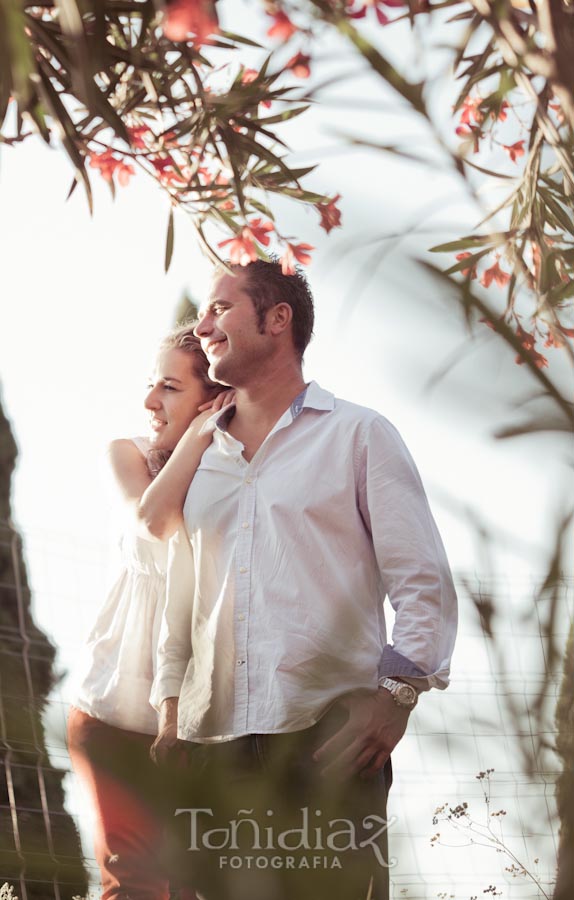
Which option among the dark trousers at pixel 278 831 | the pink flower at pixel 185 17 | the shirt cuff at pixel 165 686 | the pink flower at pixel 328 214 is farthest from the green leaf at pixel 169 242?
the dark trousers at pixel 278 831

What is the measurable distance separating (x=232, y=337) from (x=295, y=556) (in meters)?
0.48

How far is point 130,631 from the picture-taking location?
2.21 m

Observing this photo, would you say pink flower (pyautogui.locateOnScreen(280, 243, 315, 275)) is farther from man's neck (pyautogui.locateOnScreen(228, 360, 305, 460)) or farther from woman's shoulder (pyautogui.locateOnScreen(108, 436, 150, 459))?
woman's shoulder (pyautogui.locateOnScreen(108, 436, 150, 459))

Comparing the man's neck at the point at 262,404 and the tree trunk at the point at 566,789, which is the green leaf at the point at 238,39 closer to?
the man's neck at the point at 262,404

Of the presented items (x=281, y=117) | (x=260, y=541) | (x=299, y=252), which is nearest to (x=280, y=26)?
(x=299, y=252)

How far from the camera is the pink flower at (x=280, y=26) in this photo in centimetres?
75

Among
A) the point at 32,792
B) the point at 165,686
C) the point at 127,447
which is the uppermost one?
the point at 32,792

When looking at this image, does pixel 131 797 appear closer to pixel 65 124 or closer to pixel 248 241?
pixel 65 124

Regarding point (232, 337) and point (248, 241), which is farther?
point (232, 337)

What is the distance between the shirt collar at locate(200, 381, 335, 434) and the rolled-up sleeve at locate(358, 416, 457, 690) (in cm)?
17

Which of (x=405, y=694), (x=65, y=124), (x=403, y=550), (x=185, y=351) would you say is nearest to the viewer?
(x=65, y=124)

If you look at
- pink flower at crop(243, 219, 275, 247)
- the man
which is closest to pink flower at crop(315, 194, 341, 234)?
the man

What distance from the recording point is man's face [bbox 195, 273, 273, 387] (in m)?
2.04

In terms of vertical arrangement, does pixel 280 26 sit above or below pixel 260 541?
above
